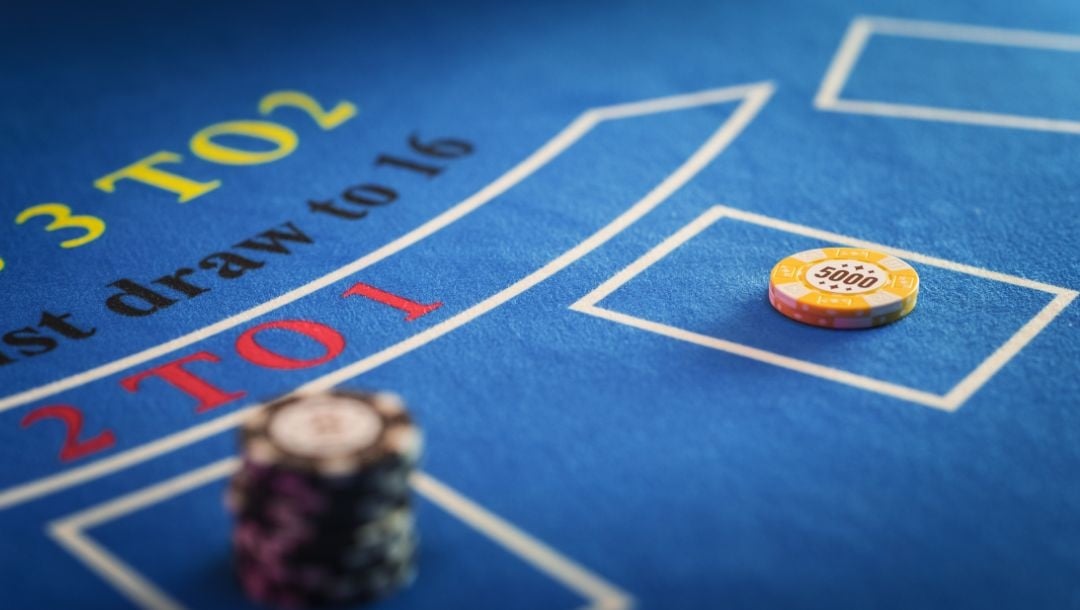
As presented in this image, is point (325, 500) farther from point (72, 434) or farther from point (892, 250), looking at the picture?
point (892, 250)

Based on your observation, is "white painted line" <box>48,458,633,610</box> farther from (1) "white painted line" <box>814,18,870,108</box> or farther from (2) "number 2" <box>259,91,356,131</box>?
(1) "white painted line" <box>814,18,870,108</box>

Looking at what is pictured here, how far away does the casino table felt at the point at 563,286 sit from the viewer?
13.1 feet

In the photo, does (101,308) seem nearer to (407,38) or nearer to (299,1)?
(407,38)

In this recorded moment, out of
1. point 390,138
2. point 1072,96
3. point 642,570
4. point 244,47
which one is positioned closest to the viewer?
point 642,570

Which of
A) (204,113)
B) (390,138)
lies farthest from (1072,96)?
(204,113)

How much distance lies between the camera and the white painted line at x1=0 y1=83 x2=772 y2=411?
15.8ft

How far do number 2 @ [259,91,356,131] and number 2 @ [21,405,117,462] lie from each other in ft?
8.57

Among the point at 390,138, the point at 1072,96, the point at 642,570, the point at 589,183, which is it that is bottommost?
the point at 1072,96

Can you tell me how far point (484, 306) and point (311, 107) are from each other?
7.62 ft

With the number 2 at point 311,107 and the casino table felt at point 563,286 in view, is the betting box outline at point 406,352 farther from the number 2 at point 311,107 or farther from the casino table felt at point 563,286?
the number 2 at point 311,107

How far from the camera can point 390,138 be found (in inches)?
266

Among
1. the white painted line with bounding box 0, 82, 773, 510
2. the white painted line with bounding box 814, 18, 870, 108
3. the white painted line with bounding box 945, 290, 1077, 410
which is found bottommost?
the white painted line with bounding box 945, 290, 1077, 410

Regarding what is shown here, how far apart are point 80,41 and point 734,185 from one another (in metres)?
4.08

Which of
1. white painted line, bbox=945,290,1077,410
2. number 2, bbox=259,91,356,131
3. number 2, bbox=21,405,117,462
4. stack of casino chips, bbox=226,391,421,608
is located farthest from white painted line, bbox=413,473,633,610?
number 2, bbox=259,91,356,131
